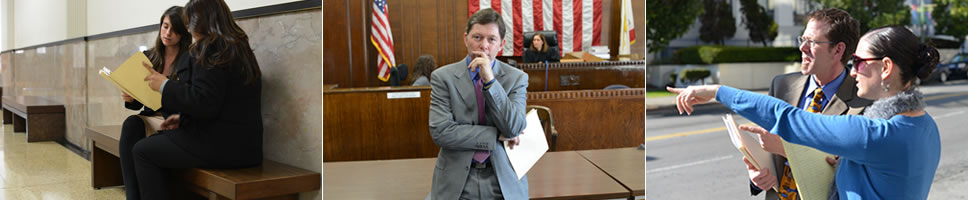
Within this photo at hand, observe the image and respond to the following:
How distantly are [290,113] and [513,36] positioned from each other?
387cm

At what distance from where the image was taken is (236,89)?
7.55 ft

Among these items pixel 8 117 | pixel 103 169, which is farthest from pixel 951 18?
pixel 8 117

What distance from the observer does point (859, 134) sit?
0.98 meters

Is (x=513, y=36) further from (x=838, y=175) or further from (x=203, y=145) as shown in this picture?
(x=838, y=175)

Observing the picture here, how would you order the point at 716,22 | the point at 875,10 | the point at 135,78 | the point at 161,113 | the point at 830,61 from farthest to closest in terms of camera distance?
the point at 716,22 < the point at 875,10 < the point at 161,113 < the point at 135,78 < the point at 830,61

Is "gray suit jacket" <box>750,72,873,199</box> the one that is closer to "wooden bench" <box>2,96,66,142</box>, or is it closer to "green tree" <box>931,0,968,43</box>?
"green tree" <box>931,0,968,43</box>

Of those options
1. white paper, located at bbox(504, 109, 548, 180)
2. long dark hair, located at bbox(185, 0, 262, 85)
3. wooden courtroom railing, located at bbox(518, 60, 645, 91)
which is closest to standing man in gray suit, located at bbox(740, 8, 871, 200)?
white paper, located at bbox(504, 109, 548, 180)

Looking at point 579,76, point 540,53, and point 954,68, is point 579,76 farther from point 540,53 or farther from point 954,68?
point 954,68

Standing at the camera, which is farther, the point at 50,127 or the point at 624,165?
the point at 50,127

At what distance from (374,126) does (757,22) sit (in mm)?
8778

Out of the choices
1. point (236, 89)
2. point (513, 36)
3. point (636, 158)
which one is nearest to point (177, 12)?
point (236, 89)

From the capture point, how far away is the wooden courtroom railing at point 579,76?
12.1ft

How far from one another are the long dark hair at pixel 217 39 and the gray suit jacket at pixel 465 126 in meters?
1.08

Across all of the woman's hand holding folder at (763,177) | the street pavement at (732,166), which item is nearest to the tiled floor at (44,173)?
the woman's hand holding folder at (763,177)
